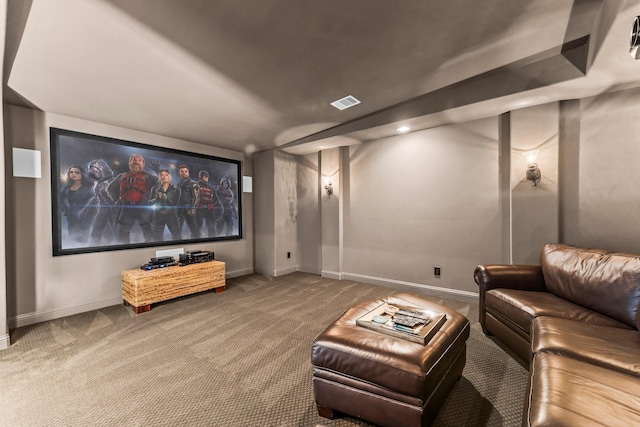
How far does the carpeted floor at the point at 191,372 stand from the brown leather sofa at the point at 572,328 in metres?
0.43

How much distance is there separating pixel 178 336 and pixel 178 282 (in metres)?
1.13

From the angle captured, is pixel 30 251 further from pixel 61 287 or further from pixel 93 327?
pixel 93 327

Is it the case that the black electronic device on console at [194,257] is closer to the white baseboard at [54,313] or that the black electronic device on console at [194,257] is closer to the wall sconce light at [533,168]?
the white baseboard at [54,313]

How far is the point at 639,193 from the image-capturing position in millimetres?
2684

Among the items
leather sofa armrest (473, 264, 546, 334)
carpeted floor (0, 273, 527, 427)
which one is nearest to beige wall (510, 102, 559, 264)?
leather sofa armrest (473, 264, 546, 334)

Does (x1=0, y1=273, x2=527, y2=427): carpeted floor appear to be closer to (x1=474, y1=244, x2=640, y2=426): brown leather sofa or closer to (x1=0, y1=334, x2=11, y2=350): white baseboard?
(x1=0, y1=334, x2=11, y2=350): white baseboard

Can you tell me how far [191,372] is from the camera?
6.96 feet

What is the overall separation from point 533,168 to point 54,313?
5987mm

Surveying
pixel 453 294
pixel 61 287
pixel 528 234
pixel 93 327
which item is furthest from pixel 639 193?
pixel 61 287

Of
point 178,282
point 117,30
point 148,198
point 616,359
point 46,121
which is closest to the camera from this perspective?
point 616,359

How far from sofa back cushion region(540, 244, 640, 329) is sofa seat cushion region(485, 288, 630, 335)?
0.07 metres

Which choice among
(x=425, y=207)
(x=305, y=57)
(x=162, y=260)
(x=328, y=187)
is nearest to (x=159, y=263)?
(x=162, y=260)

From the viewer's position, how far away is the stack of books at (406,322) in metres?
1.62

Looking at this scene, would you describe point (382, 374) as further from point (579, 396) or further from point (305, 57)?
point (305, 57)
